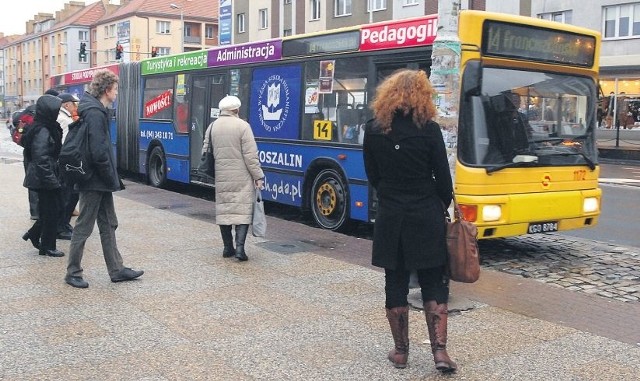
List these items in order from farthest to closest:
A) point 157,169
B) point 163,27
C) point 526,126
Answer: point 163,27, point 157,169, point 526,126

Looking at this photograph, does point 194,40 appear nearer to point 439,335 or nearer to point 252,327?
point 252,327

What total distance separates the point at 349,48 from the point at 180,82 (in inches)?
227

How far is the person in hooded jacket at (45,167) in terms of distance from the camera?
7.71 meters

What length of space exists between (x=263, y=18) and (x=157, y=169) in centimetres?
4093

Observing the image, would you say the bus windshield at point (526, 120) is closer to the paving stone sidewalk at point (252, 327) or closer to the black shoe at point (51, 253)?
the paving stone sidewalk at point (252, 327)

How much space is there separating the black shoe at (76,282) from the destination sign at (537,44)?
15.5 feet

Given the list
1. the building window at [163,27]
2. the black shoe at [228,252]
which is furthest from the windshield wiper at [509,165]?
the building window at [163,27]

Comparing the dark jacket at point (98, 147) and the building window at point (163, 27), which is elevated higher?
the building window at point (163, 27)

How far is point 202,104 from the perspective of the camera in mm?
13984

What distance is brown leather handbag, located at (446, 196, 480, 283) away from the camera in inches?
187

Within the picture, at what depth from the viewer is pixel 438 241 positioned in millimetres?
4684

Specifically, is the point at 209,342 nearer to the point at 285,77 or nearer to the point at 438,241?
the point at 438,241

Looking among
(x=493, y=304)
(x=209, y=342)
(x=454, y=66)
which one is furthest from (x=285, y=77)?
(x=209, y=342)

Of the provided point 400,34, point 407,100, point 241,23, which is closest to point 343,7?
point 241,23
